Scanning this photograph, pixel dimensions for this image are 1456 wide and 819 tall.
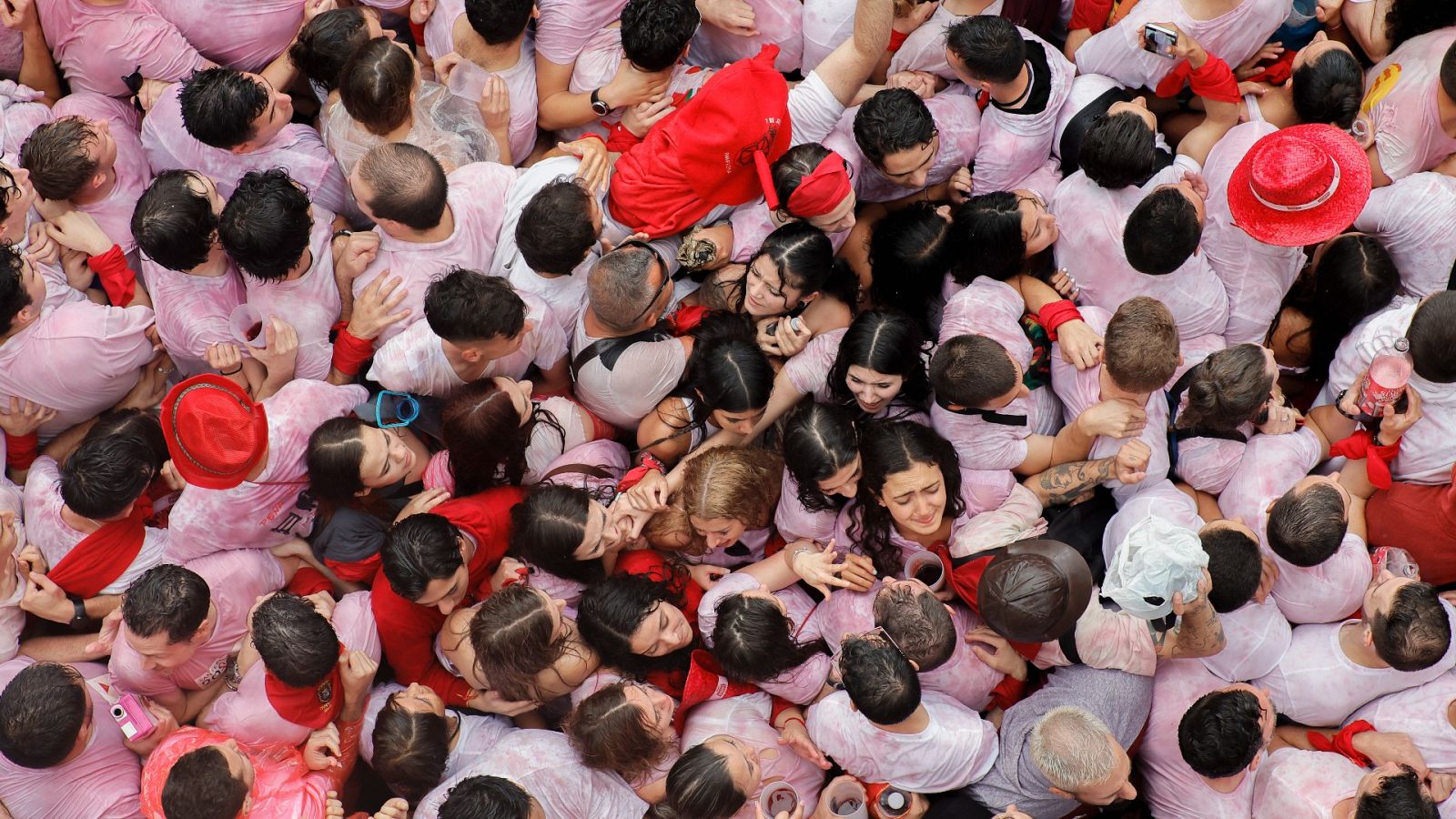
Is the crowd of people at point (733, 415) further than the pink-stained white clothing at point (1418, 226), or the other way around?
the pink-stained white clothing at point (1418, 226)

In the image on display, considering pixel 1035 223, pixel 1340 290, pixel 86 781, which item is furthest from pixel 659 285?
pixel 86 781

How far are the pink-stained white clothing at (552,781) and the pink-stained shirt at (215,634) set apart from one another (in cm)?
110

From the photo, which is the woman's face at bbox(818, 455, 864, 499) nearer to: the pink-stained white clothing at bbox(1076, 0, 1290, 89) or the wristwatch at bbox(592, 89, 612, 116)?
the wristwatch at bbox(592, 89, 612, 116)

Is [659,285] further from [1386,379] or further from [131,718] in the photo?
[1386,379]

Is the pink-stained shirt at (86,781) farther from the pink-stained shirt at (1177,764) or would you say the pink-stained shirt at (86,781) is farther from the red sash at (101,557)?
the pink-stained shirt at (1177,764)

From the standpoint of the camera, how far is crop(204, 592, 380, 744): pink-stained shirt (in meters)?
4.42

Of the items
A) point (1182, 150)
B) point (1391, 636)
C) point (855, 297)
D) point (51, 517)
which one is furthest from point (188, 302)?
point (1391, 636)

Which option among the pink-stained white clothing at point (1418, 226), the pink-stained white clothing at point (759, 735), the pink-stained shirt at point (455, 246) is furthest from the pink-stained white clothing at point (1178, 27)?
the pink-stained white clothing at point (759, 735)

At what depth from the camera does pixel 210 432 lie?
4258 millimetres

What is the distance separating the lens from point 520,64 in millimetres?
5191

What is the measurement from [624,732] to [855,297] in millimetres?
2198

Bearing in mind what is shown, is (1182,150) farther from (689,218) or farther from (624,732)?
(624,732)

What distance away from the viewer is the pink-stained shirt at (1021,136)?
493 centimetres

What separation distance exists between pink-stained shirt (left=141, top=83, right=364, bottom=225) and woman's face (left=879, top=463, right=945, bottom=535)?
272 centimetres
